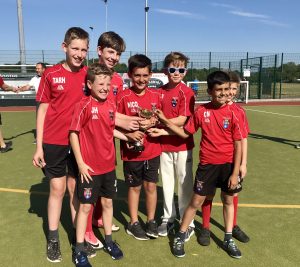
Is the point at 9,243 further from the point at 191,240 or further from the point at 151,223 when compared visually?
the point at 191,240

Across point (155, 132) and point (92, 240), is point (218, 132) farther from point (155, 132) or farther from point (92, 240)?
point (92, 240)

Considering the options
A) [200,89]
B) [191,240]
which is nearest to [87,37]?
[191,240]

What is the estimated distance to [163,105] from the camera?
380 cm

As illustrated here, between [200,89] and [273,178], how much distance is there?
55.1 feet

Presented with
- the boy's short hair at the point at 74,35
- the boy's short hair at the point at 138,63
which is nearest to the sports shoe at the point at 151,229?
the boy's short hair at the point at 138,63

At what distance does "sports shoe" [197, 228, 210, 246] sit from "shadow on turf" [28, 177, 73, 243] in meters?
1.48

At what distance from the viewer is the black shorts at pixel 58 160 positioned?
11.1ft

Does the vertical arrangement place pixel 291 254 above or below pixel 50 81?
below

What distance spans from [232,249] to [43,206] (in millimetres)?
2748

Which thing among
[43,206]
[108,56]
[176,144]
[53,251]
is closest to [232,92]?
[176,144]

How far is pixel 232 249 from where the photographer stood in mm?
3482

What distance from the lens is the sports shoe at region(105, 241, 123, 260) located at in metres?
3.42

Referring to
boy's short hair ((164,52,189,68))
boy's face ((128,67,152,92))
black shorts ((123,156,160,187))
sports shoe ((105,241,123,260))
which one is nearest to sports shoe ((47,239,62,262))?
sports shoe ((105,241,123,260))

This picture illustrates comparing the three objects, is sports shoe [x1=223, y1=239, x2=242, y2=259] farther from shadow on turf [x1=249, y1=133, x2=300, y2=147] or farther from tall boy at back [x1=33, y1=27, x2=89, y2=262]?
shadow on turf [x1=249, y1=133, x2=300, y2=147]
